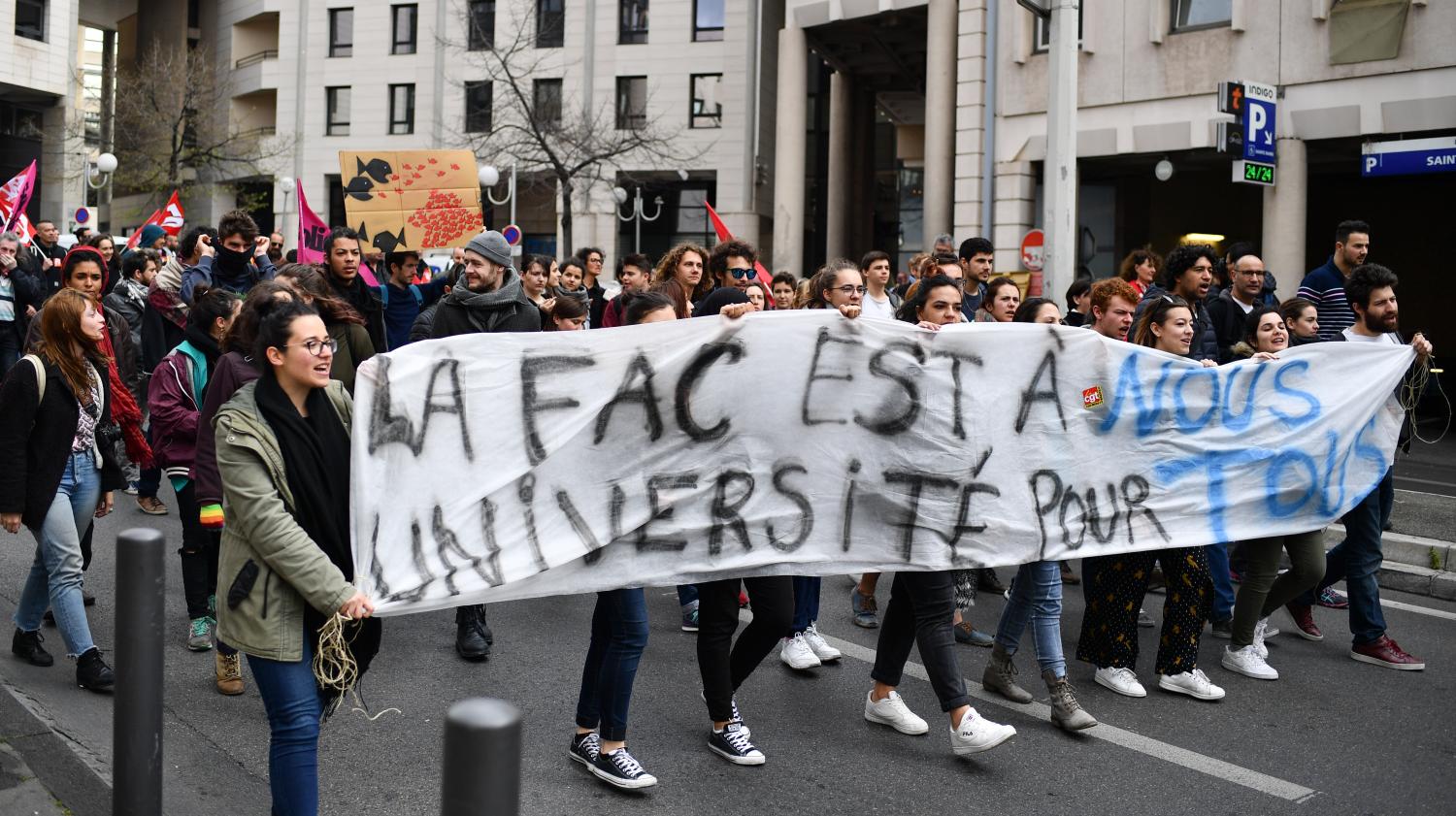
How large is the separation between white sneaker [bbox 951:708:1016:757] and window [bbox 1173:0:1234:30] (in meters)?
16.6

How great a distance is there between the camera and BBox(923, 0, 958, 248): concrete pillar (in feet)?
80.7

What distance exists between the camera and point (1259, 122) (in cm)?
1616

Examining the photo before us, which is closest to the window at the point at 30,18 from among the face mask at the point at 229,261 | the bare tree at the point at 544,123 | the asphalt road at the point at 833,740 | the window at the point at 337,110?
the window at the point at 337,110

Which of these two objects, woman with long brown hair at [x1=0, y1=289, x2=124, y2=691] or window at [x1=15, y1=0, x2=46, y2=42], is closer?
woman with long brown hair at [x1=0, y1=289, x2=124, y2=691]

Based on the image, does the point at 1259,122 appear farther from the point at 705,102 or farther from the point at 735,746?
the point at 705,102

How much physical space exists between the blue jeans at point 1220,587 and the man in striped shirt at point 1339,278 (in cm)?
207

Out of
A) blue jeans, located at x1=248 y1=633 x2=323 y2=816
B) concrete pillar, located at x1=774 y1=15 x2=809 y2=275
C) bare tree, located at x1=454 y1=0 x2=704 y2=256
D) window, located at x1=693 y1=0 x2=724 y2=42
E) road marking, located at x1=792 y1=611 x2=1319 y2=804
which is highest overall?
window, located at x1=693 y1=0 x2=724 y2=42

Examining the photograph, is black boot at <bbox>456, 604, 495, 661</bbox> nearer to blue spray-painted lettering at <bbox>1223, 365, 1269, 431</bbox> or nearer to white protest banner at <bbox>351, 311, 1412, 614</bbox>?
white protest banner at <bbox>351, 311, 1412, 614</bbox>

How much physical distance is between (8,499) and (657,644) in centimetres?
291

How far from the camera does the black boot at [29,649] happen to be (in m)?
5.81

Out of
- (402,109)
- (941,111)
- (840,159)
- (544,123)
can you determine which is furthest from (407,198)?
(402,109)

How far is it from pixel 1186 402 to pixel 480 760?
474 cm

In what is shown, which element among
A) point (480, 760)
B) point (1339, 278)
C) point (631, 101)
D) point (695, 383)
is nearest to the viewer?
point (480, 760)

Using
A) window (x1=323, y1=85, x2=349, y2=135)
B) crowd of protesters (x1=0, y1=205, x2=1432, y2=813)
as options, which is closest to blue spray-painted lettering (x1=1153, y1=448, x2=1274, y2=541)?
crowd of protesters (x1=0, y1=205, x2=1432, y2=813)
